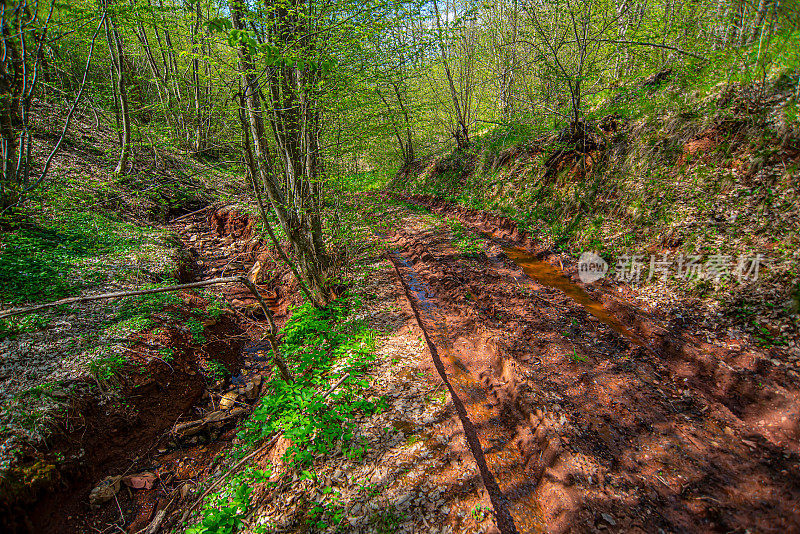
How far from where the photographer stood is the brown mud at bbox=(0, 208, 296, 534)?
3.28 m

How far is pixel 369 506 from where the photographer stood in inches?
115

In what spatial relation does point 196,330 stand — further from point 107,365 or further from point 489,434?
point 489,434

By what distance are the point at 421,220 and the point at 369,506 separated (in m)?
11.0

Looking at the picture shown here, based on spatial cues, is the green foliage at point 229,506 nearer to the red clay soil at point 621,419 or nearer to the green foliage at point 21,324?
the red clay soil at point 621,419

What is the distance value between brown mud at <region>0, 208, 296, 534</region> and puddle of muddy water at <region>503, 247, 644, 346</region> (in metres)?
5.66

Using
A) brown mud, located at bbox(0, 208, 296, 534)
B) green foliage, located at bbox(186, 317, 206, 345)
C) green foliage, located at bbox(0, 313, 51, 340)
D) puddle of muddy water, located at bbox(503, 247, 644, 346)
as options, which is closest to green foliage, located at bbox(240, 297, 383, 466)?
brown mud, located at bbox(0, 208, 296, 534)

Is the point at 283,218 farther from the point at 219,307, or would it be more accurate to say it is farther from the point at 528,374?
the point at 528,374

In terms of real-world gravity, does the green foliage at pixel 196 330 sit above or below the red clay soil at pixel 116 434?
above

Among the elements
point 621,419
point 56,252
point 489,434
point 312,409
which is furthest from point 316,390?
point 56,252

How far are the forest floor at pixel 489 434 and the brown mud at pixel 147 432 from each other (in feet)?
0.07

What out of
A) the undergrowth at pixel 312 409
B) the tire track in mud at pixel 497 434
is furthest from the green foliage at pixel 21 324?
the tire track in mud at pixel 497 434

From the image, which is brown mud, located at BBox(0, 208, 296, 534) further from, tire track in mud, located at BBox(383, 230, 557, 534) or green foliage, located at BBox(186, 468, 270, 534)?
tire track in mud, located at BBox(383, 230, 557, 534)

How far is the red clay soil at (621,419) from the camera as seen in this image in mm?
2744

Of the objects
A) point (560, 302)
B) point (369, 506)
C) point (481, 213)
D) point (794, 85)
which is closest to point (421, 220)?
point (481, 213)
